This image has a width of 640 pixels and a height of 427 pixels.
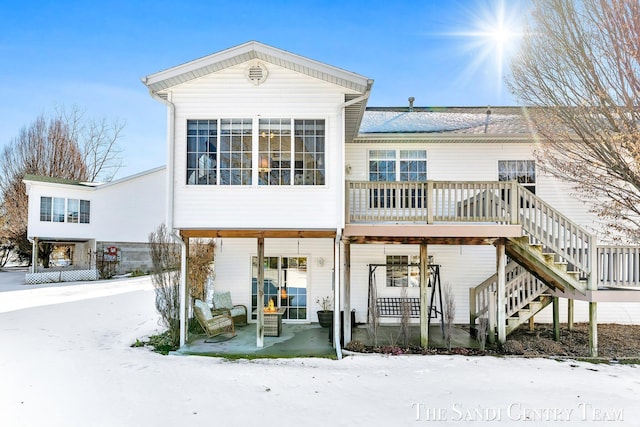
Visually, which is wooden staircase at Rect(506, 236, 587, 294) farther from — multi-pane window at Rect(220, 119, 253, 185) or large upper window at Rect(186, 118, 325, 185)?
multi-pane window at Rect(220, 119, 253, 185)

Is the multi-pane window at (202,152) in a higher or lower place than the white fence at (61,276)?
higher

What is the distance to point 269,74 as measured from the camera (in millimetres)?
9273

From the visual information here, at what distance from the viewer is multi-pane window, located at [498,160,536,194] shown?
12.3m

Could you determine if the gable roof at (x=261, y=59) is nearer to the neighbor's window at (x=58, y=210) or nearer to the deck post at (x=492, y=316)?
the deck post at (x=492, y=316)

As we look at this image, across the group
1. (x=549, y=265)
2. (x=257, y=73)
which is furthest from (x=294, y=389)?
(x=257, y=73)

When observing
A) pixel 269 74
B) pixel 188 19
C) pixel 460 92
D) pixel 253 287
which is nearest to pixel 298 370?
pixel 253 287

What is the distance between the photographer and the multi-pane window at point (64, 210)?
2286 centimetres

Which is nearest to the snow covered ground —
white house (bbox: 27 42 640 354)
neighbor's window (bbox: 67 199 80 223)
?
white house (bbox: 27 42 640 354)

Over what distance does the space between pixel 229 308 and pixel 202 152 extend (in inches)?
195

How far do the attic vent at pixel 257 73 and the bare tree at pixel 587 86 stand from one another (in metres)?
6.12

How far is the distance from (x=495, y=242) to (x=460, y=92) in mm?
9538

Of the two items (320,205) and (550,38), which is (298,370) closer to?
(320,205)

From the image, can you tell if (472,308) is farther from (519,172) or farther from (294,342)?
(294,342)

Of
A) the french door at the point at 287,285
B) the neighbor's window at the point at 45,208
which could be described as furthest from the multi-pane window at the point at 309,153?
the neighbor's window at the point at 45,208
